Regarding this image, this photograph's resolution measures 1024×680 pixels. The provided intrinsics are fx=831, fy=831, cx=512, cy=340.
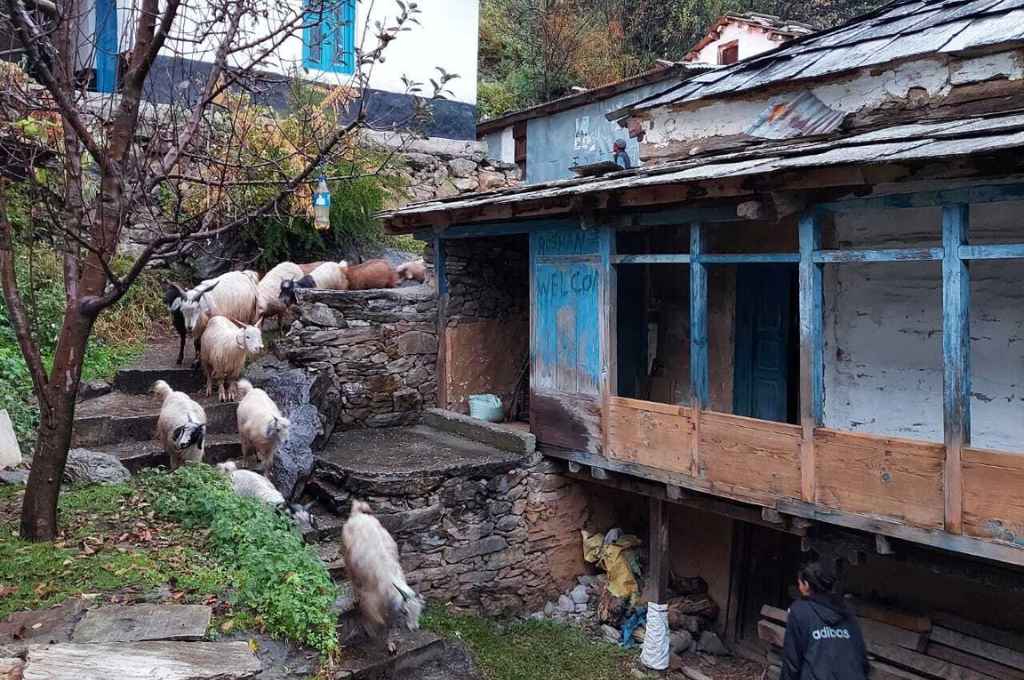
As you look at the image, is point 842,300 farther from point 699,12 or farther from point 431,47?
point 699,12

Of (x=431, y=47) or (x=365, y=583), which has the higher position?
(x=431, y=47)

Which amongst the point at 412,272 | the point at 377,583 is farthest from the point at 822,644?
the point at 412,272

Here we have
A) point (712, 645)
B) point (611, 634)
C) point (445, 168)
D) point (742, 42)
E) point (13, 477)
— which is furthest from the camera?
point (742, 42)

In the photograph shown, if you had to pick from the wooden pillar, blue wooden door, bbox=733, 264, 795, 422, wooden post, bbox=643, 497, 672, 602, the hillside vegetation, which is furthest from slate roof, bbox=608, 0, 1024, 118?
the hillside vegetation

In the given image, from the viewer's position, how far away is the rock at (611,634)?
26.5 ft

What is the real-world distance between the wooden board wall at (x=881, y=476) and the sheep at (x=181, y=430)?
4956 mm

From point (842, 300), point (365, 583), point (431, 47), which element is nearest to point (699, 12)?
point (431, 47)

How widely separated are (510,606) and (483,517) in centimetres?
99

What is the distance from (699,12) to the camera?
20.1m

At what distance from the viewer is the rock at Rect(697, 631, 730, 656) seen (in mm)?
8250

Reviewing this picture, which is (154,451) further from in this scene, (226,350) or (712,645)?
(712,645)

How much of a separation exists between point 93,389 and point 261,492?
10.8ft

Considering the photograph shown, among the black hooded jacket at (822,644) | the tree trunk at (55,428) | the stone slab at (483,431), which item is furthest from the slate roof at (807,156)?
the tree trunk at (55,428)

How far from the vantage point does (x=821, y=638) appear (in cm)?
455
